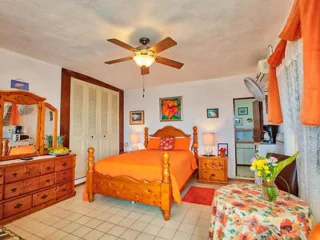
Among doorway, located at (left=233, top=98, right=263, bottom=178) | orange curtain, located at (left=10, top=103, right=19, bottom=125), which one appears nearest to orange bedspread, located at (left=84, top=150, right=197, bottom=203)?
orange curtain, located at (left=10, top=103, right=19, bottom=125)

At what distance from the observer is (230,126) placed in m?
4.16

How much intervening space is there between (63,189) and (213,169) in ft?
10.1

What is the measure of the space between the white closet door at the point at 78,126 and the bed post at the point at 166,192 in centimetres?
242

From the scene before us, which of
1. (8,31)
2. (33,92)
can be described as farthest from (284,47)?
(33,92)

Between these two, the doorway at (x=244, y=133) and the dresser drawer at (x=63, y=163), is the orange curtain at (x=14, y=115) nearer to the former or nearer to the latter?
the dresser drawer at (x=63, y=163)

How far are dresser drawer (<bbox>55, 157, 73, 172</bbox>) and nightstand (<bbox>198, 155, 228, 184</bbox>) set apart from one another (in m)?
2.77

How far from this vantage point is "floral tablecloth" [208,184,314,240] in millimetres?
1079

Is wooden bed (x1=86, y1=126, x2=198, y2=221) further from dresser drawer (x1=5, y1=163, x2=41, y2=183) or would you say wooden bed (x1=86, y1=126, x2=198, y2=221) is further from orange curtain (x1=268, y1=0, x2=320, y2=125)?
orange curtain (x1=268, y1=0, x2=320, y2=125)

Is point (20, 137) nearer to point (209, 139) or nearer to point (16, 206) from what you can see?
point (16, 206)

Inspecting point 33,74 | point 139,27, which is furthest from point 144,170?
point 33,74

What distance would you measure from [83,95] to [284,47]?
3895 millimetres

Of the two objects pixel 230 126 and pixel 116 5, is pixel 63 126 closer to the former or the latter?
pixel 116 5

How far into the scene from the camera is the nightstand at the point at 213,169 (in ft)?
12.3

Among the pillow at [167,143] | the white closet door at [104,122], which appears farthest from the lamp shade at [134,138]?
the pillow at [167,143]
